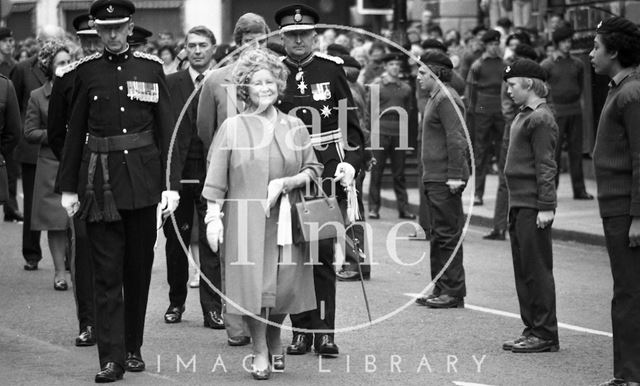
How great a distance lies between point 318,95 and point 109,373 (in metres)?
2.32

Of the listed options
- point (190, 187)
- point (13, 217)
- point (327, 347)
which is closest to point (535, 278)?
point (327, 347)

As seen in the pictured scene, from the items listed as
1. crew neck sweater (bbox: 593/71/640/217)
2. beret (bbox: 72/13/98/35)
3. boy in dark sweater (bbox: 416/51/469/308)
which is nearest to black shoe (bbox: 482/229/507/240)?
boy in dark sweater (bbox: 416/51/469/308)

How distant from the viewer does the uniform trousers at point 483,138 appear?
1817 cm

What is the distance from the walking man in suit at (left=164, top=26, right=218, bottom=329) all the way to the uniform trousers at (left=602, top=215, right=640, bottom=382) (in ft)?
10.6

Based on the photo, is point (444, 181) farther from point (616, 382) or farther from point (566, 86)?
point (566, 86)

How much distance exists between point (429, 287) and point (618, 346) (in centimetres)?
418

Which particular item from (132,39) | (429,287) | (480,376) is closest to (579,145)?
(429,287)

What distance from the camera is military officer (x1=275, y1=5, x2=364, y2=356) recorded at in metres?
9.36

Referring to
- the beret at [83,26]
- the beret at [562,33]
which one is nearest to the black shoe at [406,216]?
the beret at [562,33]

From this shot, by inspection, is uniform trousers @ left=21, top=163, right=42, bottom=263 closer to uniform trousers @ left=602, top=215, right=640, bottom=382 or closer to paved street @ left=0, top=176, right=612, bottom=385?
paved street @ left=0, top=176, right=612, bottom=385

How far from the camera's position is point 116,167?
855 cm

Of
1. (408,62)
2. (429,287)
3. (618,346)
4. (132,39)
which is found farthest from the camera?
(408,62)

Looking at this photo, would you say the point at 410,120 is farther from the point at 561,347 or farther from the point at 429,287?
the point at 561,347

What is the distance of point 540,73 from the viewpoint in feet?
31.9
